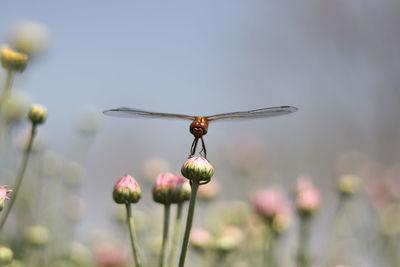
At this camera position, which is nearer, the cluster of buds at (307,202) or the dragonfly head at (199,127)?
the dragonfly head at (199,127)

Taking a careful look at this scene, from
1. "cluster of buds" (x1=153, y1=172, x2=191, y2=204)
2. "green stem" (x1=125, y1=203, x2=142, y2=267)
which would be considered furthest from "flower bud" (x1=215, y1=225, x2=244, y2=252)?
"green stem" (x1=125, y1=203, x2=142, y2=267)

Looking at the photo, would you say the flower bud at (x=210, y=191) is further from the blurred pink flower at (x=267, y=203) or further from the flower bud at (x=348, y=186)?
the flower bud at (x=348, y=186)

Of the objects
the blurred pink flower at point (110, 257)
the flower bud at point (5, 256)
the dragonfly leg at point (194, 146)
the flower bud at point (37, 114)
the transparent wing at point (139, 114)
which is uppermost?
the transparent wing at point (139, 114)

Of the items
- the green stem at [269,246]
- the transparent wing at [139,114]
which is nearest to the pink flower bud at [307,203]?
the green stem at [269,246]

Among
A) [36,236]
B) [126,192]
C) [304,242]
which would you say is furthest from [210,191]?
[126,192]

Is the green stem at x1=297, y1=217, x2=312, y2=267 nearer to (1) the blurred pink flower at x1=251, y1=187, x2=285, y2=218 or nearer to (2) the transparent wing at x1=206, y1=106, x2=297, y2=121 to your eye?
(1) the blurred pink flower at x1=251, y1=187, x2=285, y2=218

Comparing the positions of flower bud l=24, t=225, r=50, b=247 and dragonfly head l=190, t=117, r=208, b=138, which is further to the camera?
flower bud l=24, t=225, r=50, b=247
